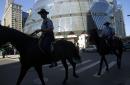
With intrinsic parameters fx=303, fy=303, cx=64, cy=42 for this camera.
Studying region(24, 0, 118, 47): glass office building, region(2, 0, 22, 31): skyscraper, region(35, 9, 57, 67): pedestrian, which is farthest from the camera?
region(2, 0, 22, 31): skyscraper

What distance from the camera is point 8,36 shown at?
8.65m

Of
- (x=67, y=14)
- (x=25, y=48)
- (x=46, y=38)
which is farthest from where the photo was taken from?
(x=67, y=14)

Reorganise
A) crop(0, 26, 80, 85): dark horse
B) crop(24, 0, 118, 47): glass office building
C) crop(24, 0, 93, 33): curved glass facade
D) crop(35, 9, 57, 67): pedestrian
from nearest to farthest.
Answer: crop(0, 26, 80, 85): dark horse, crop(35, 9, 57, 67): pedestrian, crop(24, 0, 118, 47): glass office building, crop(24, 0, 93, 33): curved glass facade

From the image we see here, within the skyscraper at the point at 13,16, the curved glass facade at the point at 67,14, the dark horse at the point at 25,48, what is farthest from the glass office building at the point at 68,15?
the dark horse at the point at 25,48

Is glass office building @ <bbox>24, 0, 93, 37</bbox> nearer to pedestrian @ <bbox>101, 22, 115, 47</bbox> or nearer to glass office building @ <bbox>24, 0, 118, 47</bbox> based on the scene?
glass office building @ <bbox>24, 0, 118, 47</bbox>

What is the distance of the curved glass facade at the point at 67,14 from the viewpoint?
116812 millimetres

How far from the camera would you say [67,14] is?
11906cm

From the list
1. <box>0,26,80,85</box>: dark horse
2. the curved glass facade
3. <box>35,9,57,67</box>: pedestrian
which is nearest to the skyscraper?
the curved glass facade

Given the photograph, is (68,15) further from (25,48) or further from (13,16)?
(25,48)

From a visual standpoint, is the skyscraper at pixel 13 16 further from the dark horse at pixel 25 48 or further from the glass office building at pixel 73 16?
the dark horse at pixel 25 48

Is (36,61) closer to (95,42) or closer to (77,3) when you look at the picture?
(95,42)

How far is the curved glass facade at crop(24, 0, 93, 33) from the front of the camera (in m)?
117

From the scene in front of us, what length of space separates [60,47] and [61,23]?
107 metres

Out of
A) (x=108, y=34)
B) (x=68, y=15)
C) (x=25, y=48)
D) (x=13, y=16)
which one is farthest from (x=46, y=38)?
(x=13, y=16)
